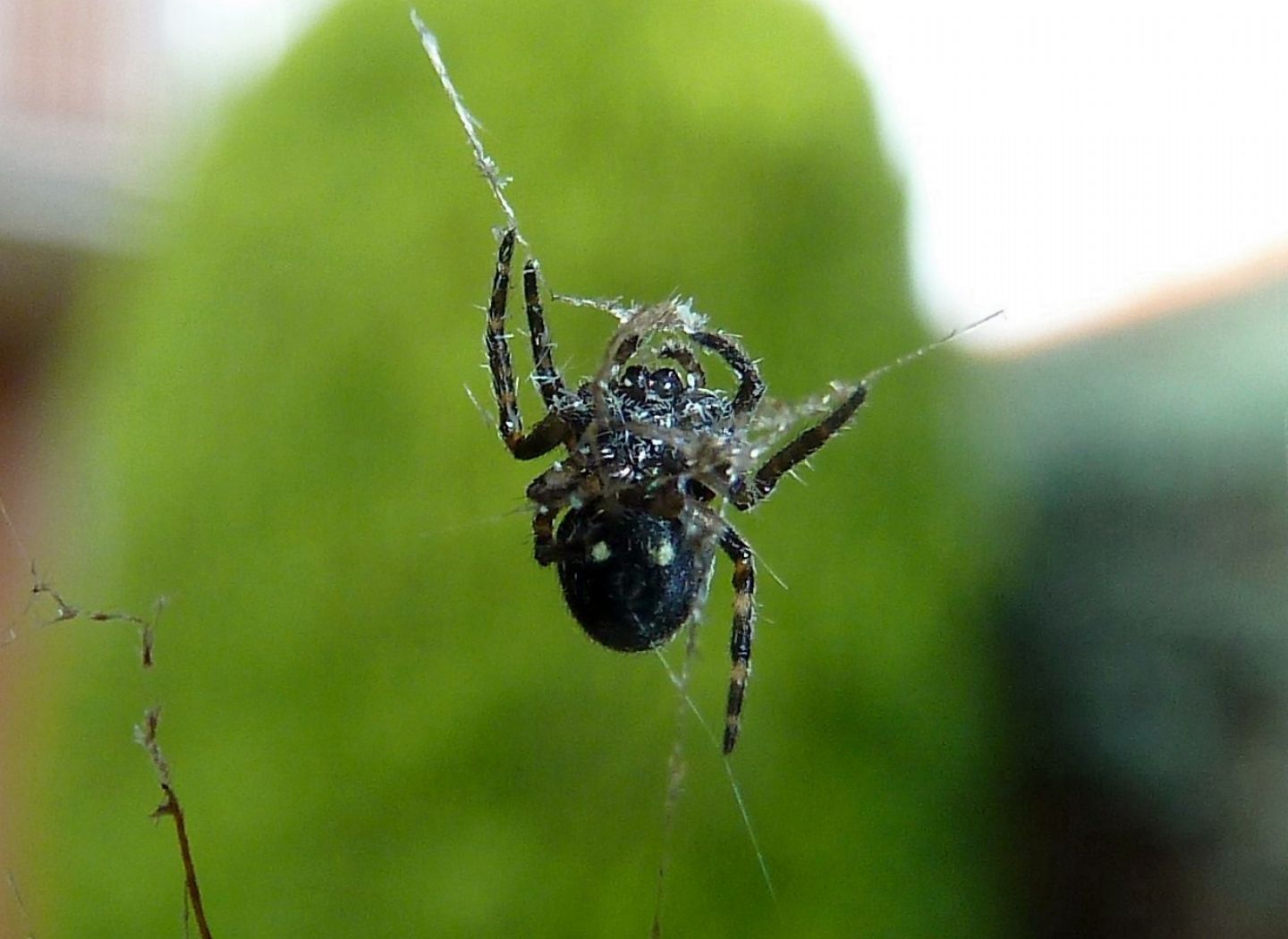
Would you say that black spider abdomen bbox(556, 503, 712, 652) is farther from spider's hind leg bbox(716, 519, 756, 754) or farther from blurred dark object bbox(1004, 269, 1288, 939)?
blurred dark object bbox(1004, 269, 1288, 939)

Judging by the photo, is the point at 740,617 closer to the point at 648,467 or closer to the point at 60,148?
the point at 648,467

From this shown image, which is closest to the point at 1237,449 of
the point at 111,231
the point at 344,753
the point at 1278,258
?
the point at 1278,258

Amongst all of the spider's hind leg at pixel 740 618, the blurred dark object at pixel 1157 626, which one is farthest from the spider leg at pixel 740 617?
the blurred dark object at pixel 1157 626

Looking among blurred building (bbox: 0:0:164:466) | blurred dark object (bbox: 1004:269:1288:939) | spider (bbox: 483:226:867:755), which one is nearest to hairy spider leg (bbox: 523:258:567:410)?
spider (bbox: 483:226:867:755)

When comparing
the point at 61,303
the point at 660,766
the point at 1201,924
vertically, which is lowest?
the point at 1201,924

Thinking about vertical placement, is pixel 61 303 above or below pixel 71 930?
above

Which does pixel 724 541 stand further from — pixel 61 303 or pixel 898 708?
pixel 61 303

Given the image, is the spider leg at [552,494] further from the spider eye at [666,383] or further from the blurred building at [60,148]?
the blurred building at [60,148]

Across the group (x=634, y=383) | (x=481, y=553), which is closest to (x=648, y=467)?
(x=634, y=383)
